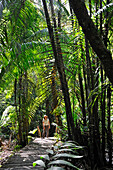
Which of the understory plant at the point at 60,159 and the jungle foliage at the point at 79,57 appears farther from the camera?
the jungle foliage at the point at 79,57

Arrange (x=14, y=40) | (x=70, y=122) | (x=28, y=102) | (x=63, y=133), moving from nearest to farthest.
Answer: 1. (x=70, y=122)
2. (x=14, y=40)
3. (x=63, y=133)
4. (x=28, y=102)

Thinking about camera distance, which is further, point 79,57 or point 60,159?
point 79,57

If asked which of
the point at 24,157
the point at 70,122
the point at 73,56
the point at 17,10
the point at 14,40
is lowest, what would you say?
the point at 24,157

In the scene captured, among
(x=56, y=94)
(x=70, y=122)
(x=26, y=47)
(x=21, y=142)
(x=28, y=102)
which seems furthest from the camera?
(x=21, y=142)

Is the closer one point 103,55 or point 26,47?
point 103,55

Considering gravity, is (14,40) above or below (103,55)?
above

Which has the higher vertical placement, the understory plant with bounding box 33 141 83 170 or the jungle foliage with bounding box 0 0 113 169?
the jungle foliage with bounding box 0 0 113 169

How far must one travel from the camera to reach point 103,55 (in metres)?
1.88

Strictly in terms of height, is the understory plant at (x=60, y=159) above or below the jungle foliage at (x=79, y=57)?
below

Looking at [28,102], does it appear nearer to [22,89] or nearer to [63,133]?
[22,89]

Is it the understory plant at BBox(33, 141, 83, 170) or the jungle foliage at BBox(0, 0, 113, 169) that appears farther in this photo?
the jungle foliage at BBox(0, 0, 113, 169)

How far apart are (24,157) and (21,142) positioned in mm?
3016

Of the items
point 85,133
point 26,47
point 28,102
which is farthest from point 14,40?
point 28,102

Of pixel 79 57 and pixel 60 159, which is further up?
pixel 79 57
